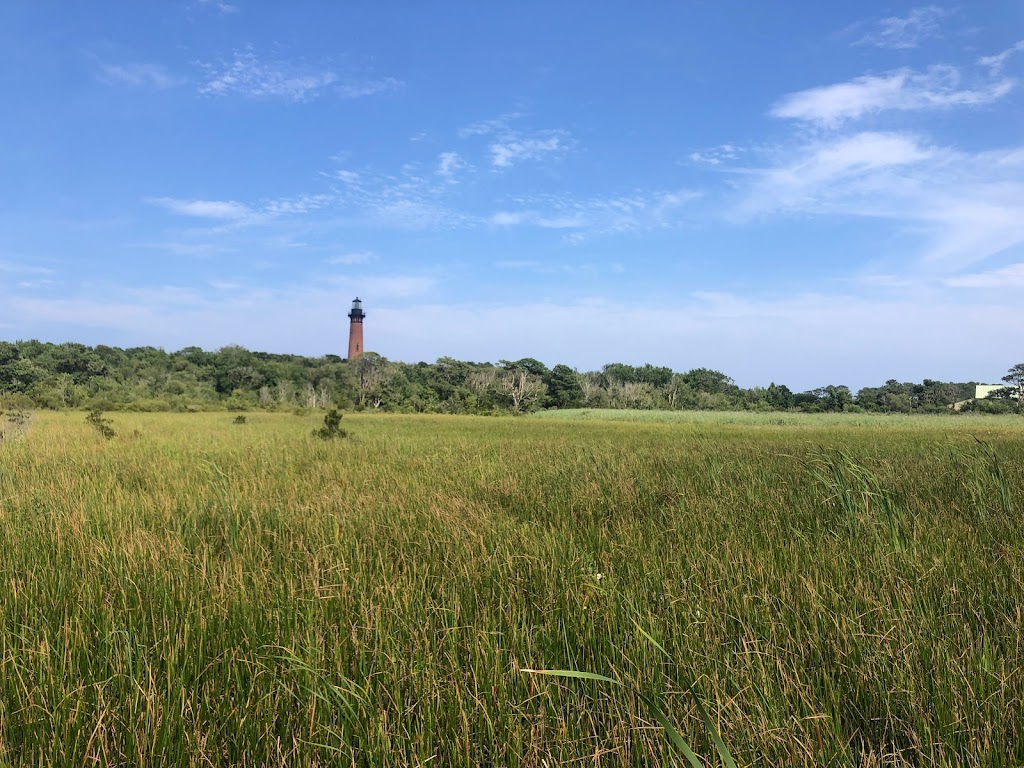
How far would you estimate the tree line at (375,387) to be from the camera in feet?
146

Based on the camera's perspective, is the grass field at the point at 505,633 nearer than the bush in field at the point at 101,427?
Yes

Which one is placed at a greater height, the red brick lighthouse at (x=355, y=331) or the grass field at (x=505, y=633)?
the red brick lighthouse at (x=355, y=331)

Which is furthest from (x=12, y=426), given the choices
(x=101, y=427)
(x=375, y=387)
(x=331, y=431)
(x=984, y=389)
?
(x=984, y=389)

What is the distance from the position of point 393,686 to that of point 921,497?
6.72 meters

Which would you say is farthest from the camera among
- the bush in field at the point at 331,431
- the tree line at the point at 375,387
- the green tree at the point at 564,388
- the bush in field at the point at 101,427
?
the green tree at the point at 564,388

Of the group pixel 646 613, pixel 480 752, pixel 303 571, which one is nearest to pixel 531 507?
pixel 303 571

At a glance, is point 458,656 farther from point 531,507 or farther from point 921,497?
point 921,497

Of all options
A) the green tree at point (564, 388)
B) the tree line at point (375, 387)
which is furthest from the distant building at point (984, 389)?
the green tree at point (564, 388)

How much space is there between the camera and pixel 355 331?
98438 mm

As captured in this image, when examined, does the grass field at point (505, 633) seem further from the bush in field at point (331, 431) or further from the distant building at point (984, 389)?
the distant building at point (984, 389)

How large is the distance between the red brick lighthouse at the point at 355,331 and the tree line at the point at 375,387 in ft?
17.2

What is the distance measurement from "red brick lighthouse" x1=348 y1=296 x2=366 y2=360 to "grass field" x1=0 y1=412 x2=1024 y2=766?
9366 cm

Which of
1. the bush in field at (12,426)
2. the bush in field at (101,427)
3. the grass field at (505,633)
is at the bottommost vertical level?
the bush in field at (12,426)

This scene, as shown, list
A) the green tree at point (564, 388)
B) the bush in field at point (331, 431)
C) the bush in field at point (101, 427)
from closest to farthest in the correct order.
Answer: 1. the bush in field at point (101, 427)
2. the bush in field at point (331, 431)
3. the green tree at point (564, 388)
